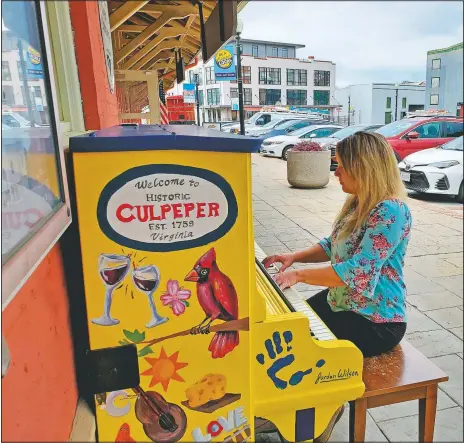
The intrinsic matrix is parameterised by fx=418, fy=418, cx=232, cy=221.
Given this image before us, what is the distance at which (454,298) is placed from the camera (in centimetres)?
365

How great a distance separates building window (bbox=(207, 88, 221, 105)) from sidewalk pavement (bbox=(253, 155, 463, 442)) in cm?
2138

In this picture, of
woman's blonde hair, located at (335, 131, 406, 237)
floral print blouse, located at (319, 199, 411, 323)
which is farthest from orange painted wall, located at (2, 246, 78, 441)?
woman's blonde hair, located at (335, 131, 406, 237)

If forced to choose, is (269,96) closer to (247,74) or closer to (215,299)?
(247,74)

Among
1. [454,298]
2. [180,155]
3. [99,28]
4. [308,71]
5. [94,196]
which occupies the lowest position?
[454,298]

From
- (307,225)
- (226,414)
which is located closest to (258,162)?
(307,225)

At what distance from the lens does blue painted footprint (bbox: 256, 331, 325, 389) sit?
148 centimetres

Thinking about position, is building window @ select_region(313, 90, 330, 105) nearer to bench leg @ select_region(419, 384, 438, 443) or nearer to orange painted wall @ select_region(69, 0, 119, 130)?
orange painted wall @ select_region(69, 0, 119, 130)

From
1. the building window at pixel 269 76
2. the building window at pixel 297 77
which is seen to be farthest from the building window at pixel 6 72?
the building window at pixel 297 77

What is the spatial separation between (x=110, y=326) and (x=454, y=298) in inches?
131

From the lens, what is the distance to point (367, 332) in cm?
177

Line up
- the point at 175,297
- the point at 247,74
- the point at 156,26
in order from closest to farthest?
1. the point at 175,297
2. the point at 156,26
3. the point at 247,74

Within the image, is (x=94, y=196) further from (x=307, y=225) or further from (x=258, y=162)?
(x=258, y=162)

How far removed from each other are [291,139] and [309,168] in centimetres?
587

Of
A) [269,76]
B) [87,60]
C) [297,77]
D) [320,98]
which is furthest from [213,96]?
[87,60]
